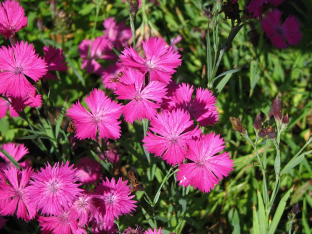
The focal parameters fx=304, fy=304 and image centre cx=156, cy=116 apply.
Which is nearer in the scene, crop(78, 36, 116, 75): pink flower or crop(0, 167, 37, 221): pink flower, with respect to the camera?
crop(0, 167, 37, 221): pink flower

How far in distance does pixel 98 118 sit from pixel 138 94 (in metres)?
0.23

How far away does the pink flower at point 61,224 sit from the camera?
4.52 ft

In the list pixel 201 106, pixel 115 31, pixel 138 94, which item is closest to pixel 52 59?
pixel 138 94

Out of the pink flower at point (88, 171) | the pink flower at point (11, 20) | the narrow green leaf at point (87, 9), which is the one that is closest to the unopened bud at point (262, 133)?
the pink flower at point (88, 171)

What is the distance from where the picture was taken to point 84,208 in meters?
1.35

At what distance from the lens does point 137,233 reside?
1.38 meters

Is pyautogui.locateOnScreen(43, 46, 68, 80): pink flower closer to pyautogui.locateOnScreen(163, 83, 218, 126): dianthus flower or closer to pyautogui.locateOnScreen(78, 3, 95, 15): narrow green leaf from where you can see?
pyautogui.locateOnScreen(163, 83, 218, 126): dianthus flower

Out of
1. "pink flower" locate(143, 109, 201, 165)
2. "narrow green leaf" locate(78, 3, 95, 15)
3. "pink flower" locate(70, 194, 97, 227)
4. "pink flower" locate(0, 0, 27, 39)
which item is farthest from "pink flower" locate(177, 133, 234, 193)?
"narrow green leaf" locate(78, 3, 95, 15)

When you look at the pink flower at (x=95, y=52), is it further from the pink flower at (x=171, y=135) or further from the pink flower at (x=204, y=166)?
the pink flower at (x=204, y=166)

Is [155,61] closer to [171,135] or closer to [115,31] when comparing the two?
[171,135]

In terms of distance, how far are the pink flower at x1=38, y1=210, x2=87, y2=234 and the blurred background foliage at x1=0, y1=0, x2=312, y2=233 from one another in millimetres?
442

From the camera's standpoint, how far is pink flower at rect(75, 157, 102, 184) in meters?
1.68

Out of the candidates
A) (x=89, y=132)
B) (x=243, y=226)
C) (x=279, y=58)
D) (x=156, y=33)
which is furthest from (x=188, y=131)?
(x=279, y=58)

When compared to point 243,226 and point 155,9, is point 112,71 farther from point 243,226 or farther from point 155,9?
point 243,226
